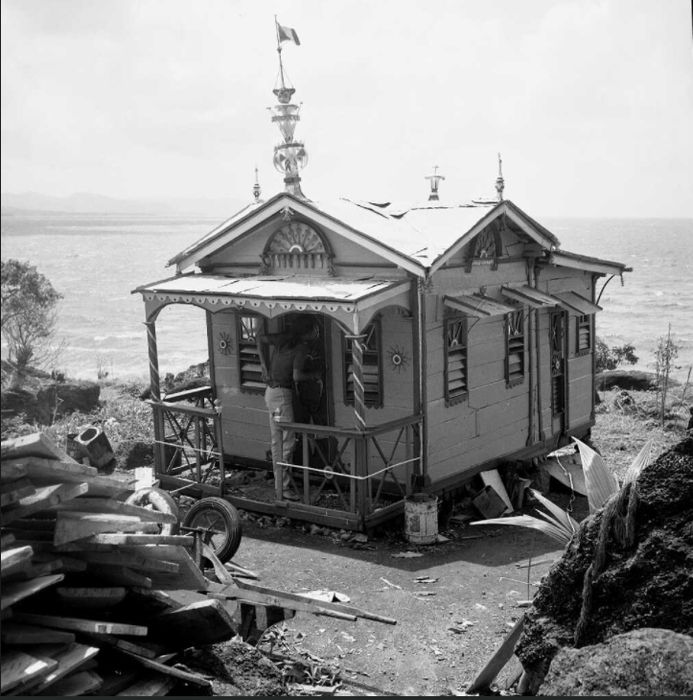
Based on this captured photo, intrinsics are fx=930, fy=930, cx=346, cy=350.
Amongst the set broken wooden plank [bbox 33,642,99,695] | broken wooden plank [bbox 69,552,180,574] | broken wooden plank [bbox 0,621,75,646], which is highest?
broken wooden plank [bbox 69,552,180,574]

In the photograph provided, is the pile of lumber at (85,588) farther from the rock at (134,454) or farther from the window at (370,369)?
the rock at (134,454)

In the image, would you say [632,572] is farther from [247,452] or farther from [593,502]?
[247,452]

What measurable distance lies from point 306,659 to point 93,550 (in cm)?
268

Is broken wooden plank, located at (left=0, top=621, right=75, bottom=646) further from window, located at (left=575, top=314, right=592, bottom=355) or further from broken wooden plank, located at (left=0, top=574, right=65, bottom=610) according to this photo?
window, located at (left=575, top=314, right=592, bottom=355)

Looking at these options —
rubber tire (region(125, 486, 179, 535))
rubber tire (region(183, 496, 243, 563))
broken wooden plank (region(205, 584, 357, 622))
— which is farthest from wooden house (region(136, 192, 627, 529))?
broken wooden plank (region(205, 584, 357, 622))

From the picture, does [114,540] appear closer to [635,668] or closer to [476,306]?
[635,668]

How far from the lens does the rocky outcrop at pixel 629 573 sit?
6176 mm

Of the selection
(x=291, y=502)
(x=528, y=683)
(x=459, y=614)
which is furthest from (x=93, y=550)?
(x=291, y=502)

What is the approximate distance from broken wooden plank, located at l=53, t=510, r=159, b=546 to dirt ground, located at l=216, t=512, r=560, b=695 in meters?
2.60

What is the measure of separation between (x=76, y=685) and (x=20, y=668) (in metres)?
0.44

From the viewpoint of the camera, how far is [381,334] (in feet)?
40.9

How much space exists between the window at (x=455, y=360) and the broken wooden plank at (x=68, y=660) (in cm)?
780

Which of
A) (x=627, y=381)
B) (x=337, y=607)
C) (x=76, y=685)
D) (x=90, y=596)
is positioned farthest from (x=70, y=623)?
(x=627, y=381)

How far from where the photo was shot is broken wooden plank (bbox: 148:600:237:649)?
6.40 m
